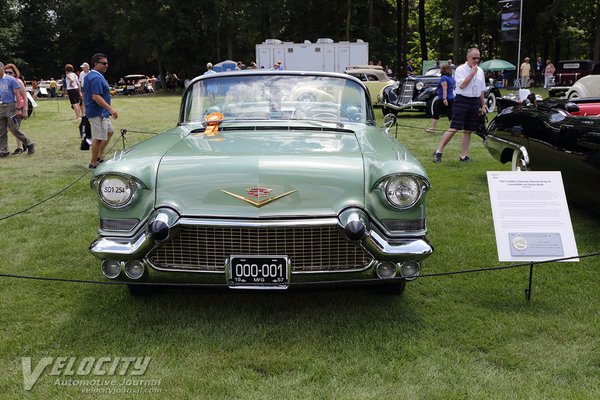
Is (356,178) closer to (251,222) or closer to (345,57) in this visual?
(251,222)

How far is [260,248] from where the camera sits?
322 centimetres

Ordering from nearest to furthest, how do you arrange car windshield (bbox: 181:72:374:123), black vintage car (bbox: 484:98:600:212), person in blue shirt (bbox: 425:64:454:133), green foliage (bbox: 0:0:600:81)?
car windshield (bbox: 181:72:374:123) → black vintage car (bbox: 484:98:600:212) → person in blue shirt (bbox: 425:64:454:133) → green foliage (bbox: 0:0:600:81)

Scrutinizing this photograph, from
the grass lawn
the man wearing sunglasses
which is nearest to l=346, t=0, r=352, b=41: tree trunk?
the man wearing sunglasses

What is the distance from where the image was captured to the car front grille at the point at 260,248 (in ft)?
10.5

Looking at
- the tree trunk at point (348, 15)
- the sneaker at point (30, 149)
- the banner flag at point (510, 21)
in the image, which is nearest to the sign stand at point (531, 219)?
the sneaker at point (30, 149)

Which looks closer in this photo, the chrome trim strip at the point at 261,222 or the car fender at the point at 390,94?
the chrome trim strip at the point at 261,222

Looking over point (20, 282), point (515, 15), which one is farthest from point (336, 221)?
point (515, 15)

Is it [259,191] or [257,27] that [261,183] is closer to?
[259,191]

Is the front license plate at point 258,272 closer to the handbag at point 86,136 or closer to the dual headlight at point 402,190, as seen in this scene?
the dual headlight at point 402,190

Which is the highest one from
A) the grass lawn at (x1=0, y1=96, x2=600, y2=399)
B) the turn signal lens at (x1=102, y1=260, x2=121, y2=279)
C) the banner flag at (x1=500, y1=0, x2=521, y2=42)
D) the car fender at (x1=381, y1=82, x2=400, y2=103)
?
the banner flag at (x1=500, y1=0, x2=521, y2=42)

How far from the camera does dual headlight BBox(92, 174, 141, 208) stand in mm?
3365

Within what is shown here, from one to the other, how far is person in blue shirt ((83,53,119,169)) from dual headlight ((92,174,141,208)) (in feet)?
16.8

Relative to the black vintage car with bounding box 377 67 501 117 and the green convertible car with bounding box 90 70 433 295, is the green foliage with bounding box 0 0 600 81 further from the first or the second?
the green convertible car with bounding box 90 70 433 295

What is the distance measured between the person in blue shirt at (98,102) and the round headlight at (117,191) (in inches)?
202
